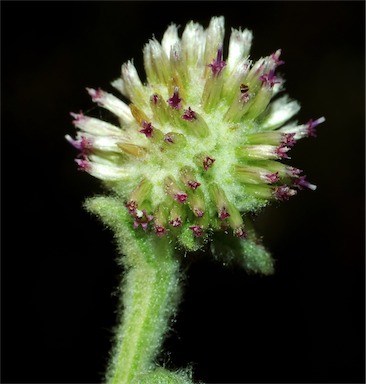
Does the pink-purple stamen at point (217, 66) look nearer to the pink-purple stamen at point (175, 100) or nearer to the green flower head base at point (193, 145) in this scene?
the green flower head base at point (193, 145)

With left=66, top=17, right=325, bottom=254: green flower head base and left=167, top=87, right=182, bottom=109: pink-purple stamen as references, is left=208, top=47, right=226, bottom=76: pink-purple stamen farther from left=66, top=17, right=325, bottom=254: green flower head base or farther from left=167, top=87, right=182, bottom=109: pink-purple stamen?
left=167, top=87, right=182, bottom=109: pink-purple stamen

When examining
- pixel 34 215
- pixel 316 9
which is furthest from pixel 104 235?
pixel 316 9

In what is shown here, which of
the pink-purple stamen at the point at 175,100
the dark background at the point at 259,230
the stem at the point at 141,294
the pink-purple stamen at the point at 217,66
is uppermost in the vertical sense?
the dark background at the point at 259,230

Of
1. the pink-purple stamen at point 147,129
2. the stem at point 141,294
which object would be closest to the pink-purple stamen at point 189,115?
the pink-purple stamen at point 147,129

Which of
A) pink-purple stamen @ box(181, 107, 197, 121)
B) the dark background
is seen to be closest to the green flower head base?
pink-purple stamen @ box(181, 107, 197, 121)

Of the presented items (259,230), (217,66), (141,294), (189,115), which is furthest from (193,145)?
(259,230)

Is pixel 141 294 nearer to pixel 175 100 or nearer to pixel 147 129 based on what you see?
pixel 147 129

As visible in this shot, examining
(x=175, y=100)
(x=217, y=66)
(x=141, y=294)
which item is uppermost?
(x=217, y=66)
